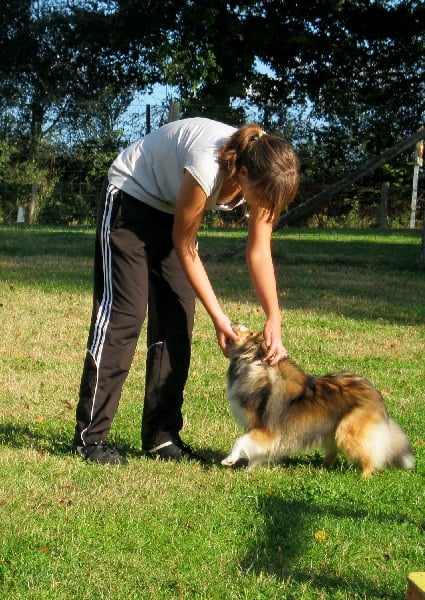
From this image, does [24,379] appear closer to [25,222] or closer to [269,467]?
[269,467]

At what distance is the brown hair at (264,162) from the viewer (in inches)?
154

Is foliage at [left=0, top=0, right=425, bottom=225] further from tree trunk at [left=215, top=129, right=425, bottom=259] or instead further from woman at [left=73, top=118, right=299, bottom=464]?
woman at [left=73, top=118, right=299, bottom=464]

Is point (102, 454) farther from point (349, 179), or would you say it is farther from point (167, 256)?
point (349, 179)

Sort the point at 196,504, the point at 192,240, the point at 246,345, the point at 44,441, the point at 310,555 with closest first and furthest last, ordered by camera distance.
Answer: the point at 310,555 < the point at 196,504 < the point at 192,240 < the point at 246,345 < the point at 44,441

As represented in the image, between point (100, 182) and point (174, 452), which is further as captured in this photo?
point (100, 182)

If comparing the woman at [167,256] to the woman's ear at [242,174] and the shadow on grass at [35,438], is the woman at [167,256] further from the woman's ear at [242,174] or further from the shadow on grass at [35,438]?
the shadow on grass at [35,438]

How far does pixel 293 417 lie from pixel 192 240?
108cm

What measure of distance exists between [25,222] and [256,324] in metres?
14.7

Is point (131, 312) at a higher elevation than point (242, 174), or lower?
lower

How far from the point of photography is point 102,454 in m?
4.52

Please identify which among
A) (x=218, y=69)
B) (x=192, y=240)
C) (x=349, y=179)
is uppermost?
(x=218, y=69)

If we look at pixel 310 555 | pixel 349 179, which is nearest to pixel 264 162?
pixel 310 555

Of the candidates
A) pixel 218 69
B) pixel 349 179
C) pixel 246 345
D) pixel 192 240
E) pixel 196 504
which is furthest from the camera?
pixel 218 69

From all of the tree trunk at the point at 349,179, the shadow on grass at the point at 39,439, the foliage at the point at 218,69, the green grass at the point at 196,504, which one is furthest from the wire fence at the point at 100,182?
the shadow on grass at the point at 39,439
